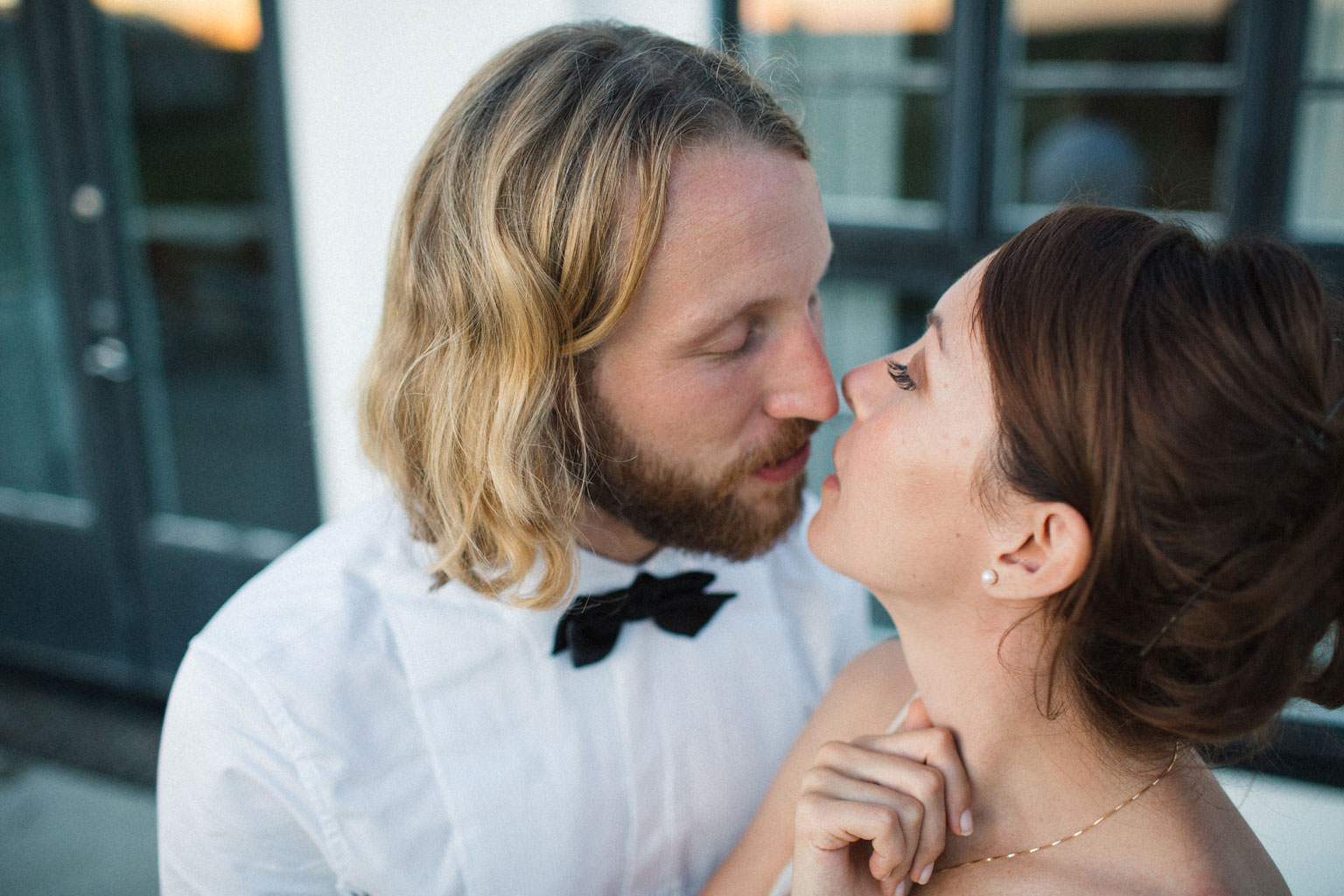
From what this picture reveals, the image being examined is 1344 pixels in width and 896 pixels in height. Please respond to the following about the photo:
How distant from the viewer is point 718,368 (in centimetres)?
137

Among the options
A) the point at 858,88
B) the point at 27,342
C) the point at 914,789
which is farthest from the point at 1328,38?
the point at 27,342

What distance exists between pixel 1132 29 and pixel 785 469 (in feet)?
23.1

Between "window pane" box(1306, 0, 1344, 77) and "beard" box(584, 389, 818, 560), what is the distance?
8.67 feet

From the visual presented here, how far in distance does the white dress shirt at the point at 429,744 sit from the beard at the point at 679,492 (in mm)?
105

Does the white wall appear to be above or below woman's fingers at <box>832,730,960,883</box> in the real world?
above

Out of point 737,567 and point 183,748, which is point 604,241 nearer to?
point 737,567

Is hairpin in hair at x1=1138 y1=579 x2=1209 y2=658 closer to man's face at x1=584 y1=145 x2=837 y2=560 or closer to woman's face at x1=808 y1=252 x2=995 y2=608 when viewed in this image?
woman's face at x1=808 y1=252 x2=995 y2=608

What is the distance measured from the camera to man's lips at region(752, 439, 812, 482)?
1.45m

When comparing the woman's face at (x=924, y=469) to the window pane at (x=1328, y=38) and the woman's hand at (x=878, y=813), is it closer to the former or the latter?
the woman's hand at (x=878, y=813)

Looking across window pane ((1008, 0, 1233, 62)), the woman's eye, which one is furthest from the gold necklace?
window pane ((1008, 0, 1233, 62))

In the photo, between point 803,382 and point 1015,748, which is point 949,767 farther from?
point 803,382

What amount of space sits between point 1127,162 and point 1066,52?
3235 millimetres

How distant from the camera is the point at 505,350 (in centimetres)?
134

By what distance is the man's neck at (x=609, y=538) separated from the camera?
58.1 inches
